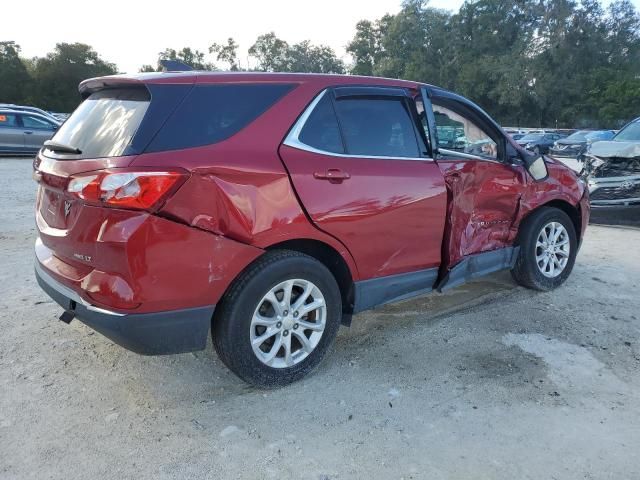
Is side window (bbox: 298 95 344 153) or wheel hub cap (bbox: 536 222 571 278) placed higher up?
side window (bbox: 298 95 344 153)

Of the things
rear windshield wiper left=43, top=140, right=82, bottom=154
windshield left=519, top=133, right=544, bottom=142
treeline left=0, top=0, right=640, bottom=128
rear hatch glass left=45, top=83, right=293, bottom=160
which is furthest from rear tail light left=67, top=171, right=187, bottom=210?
treeline left=0, top=0, right=640, bottom=128

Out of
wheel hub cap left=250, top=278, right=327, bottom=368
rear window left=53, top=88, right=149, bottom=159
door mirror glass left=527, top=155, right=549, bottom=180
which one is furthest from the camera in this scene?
door mirror glass left=527, top=155, right=549, bottom=180

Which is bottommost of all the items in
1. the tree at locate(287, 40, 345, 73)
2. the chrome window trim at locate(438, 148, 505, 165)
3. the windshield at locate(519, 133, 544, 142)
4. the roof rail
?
the windshield at locate(519, 133, 544, 142)

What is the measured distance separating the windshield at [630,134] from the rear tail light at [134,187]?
8704 mm

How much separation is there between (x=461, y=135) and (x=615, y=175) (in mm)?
5415

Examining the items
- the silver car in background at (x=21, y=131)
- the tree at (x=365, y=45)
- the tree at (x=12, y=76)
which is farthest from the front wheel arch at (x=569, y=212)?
the tree at (x=365, y=45)

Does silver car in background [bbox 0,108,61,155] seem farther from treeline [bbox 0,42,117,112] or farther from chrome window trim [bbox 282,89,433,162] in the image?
treeline [bbox 0,42,117,112]

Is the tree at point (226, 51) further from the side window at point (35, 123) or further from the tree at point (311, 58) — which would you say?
the side window at point (35, 123)

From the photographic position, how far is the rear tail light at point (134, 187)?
8.28 feet

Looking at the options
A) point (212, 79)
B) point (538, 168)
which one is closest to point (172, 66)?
point (212, 79)

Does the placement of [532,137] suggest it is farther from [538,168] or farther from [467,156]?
[467,156]

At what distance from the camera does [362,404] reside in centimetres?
299

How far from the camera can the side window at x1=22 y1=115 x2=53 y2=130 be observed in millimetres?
16516

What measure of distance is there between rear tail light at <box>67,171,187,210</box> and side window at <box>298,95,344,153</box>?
2.83 feet
